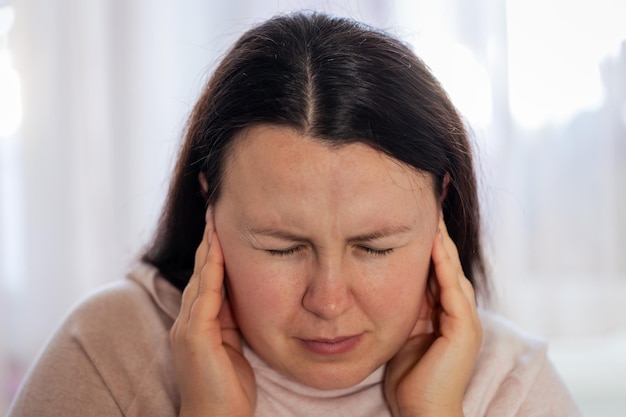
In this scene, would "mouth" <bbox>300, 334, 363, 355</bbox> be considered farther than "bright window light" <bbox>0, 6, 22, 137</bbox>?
No

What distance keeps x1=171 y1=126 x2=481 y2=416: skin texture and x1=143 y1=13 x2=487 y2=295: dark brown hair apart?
0.03 meters

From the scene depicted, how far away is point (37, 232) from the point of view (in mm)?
2318

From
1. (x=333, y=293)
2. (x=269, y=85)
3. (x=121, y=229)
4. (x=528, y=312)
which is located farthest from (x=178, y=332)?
(x=528, y=312)

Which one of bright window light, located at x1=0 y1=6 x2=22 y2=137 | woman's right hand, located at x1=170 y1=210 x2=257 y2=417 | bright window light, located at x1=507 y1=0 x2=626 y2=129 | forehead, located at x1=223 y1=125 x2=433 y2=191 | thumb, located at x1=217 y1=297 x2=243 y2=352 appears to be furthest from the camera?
bright window light, located at x1=0 y1=6 x2=22 y2=137

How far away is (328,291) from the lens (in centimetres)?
112

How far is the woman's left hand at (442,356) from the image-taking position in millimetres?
1235

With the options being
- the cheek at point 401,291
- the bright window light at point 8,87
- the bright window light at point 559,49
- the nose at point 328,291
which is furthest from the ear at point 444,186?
the bright window light at point 8,87

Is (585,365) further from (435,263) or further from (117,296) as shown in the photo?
(117,296)

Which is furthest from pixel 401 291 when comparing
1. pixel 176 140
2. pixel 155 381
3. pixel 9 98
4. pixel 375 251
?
pixel 9 98

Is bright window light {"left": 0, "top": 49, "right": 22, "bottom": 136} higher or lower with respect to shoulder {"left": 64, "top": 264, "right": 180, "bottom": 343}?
higher

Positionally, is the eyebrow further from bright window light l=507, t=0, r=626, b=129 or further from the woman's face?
bright window light l=507, t=0, r=626, b=129

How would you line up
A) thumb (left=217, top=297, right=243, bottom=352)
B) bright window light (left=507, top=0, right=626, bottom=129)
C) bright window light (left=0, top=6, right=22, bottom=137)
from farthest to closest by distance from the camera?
bright window light (left=0, top=6, right=22, bottom=137) → bright window light (left=507, top=0, right=626, bottom=129) → thumb (left=217, top=297, right=243, bottom=352)

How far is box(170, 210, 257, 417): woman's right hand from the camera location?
1220mm

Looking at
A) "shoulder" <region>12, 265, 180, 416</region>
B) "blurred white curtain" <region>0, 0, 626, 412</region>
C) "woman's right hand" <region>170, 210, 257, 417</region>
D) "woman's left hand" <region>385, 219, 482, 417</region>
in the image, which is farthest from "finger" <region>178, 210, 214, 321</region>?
"blurred white curtain" <region>0, 0, 626, 412</region>
